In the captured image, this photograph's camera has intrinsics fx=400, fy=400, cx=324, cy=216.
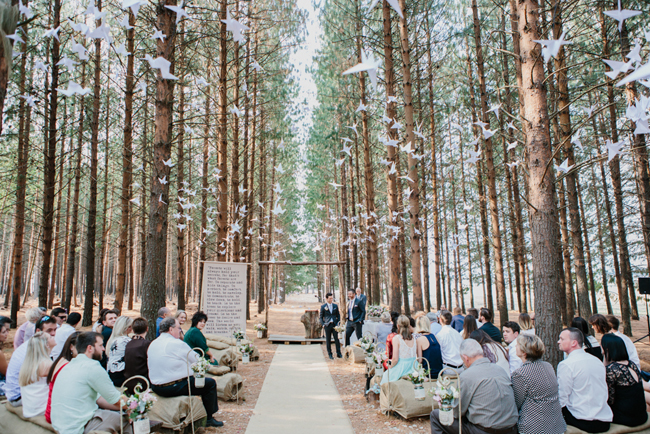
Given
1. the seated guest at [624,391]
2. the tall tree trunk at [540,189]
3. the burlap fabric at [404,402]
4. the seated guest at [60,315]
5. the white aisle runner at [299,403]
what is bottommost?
the white aisle runner at [299,403]

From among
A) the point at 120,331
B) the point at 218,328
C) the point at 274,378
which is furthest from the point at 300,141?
the point at 120,331

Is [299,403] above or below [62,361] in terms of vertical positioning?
below

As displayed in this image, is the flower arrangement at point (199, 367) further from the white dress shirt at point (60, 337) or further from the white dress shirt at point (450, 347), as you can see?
the white dress shirt at point (450, 347)

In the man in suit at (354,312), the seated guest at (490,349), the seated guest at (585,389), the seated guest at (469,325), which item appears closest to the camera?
the seated guest at (585,389)

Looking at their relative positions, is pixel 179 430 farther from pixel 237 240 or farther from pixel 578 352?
pixel 237 240

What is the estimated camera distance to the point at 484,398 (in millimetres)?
3691

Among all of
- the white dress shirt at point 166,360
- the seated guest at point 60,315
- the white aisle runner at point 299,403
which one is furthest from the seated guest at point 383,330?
the seated guest at point 60,315

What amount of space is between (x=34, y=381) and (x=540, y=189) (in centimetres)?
628

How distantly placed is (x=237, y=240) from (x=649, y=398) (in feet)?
41.3

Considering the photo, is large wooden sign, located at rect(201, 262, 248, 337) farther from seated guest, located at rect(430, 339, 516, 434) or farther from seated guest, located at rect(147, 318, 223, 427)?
seated guest, located at rect(430, 339, 516, 434)

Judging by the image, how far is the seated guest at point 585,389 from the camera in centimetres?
402

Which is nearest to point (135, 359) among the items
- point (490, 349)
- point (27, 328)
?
point (27, 328)

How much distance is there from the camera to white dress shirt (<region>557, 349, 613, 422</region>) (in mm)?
4016

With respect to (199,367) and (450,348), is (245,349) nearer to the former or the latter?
(199,367)
